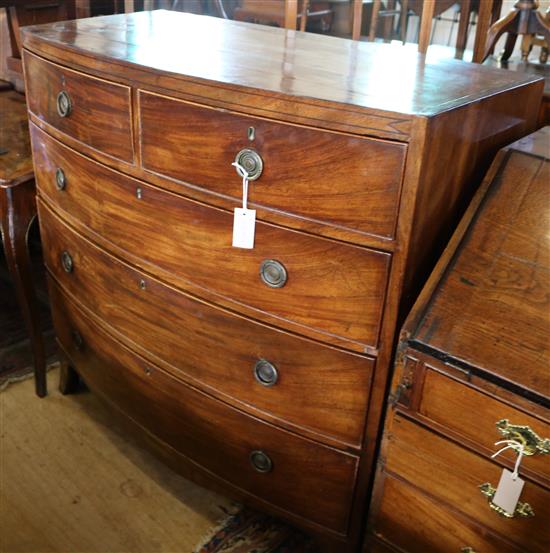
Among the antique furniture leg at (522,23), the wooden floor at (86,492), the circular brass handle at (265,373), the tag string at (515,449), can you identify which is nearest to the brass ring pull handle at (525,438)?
the tag string at (515,449)

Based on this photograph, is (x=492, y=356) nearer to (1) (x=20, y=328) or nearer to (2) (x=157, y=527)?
(2) (x=157, y=527)

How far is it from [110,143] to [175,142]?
0.19 meters

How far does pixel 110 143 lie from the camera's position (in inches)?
49.4

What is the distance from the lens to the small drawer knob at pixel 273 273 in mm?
1105

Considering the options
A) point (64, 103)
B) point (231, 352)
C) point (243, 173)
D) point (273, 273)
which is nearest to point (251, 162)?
point (243, 173)

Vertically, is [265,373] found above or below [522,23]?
below

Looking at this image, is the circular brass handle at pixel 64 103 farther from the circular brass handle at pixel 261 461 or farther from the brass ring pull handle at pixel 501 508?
the brass ring pull handle at pixel 501 508

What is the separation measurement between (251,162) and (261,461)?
2.11 feet

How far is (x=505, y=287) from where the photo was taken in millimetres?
974

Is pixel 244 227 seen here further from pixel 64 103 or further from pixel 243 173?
pixel 64 103

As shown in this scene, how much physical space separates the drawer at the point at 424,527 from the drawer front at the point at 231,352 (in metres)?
0.13

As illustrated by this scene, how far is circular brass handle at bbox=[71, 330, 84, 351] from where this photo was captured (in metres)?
1.68

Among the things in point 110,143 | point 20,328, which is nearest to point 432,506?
point 110,143

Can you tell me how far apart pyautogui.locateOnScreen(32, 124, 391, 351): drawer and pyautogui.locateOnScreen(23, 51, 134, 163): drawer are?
56 millimetres
